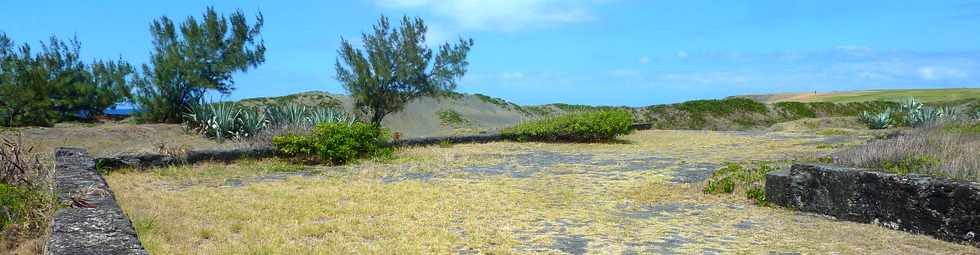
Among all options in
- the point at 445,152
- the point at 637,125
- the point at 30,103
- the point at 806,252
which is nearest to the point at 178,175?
the point at 445,152

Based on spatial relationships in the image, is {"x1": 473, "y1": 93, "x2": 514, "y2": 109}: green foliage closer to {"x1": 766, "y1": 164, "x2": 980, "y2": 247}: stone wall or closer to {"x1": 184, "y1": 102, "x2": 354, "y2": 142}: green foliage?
{"x1": 184, "y1": 102, "x2": 354, "y2": 142}: green foliage

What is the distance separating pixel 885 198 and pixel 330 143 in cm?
713

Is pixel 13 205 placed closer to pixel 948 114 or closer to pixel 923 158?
pixel 923 158

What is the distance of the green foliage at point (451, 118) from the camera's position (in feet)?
77.0

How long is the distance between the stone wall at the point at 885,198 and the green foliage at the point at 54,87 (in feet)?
47.0

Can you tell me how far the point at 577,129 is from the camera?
Answer: 46.0ft

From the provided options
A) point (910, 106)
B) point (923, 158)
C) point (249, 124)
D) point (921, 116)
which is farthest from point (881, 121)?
point (249, 124)

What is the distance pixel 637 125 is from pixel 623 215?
522 inches

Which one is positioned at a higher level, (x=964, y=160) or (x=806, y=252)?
(x=964, y=160)

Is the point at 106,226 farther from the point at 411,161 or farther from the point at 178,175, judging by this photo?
the point at 411,161

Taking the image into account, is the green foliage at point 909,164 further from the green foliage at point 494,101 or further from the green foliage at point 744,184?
the green foliage at point 494,101

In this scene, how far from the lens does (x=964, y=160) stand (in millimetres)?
5824

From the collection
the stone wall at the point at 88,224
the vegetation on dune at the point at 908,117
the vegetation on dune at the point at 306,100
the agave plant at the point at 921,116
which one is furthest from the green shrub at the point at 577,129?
the stone wall at the point at 88,224

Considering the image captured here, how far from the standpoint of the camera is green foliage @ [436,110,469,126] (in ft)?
77.0
